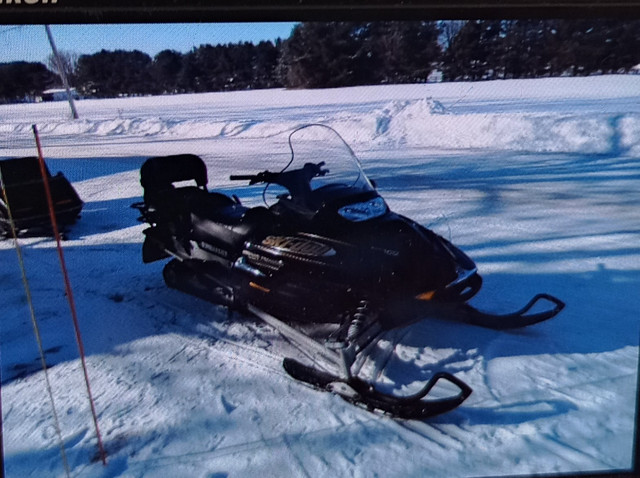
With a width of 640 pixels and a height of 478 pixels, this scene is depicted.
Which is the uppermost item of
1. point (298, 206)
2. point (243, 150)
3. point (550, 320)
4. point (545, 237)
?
point (243, 150)

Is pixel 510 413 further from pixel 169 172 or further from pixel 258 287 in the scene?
pixel 169 172

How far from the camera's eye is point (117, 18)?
132 centimetres

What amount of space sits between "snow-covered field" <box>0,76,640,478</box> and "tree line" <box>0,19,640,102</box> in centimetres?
6

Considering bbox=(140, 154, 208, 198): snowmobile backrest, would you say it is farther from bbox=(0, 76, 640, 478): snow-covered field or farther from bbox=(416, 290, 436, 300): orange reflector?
bbox=(416, 290, 436, 300): orange reflector

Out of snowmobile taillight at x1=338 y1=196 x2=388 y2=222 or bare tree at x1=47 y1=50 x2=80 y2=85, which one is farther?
snowmobile taillight at x1=338 y1=196 x2=388 y2=222

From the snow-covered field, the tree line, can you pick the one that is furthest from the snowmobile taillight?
the tree line

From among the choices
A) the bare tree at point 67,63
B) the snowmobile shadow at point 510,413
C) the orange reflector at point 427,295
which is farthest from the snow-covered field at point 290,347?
the orange reflector at point 427,295

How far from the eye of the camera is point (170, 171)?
6.04ft

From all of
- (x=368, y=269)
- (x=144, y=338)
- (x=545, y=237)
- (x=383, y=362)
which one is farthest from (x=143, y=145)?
(x=545, y=237)

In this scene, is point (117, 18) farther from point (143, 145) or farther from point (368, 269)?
point (368, 269)

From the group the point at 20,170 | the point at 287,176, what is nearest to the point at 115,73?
the point at 20,170

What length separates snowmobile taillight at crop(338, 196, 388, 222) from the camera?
70.7 inches

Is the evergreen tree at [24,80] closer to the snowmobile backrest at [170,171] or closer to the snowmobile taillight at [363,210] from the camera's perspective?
the snowmobile backrest at [170,171]

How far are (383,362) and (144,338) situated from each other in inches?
42.2
